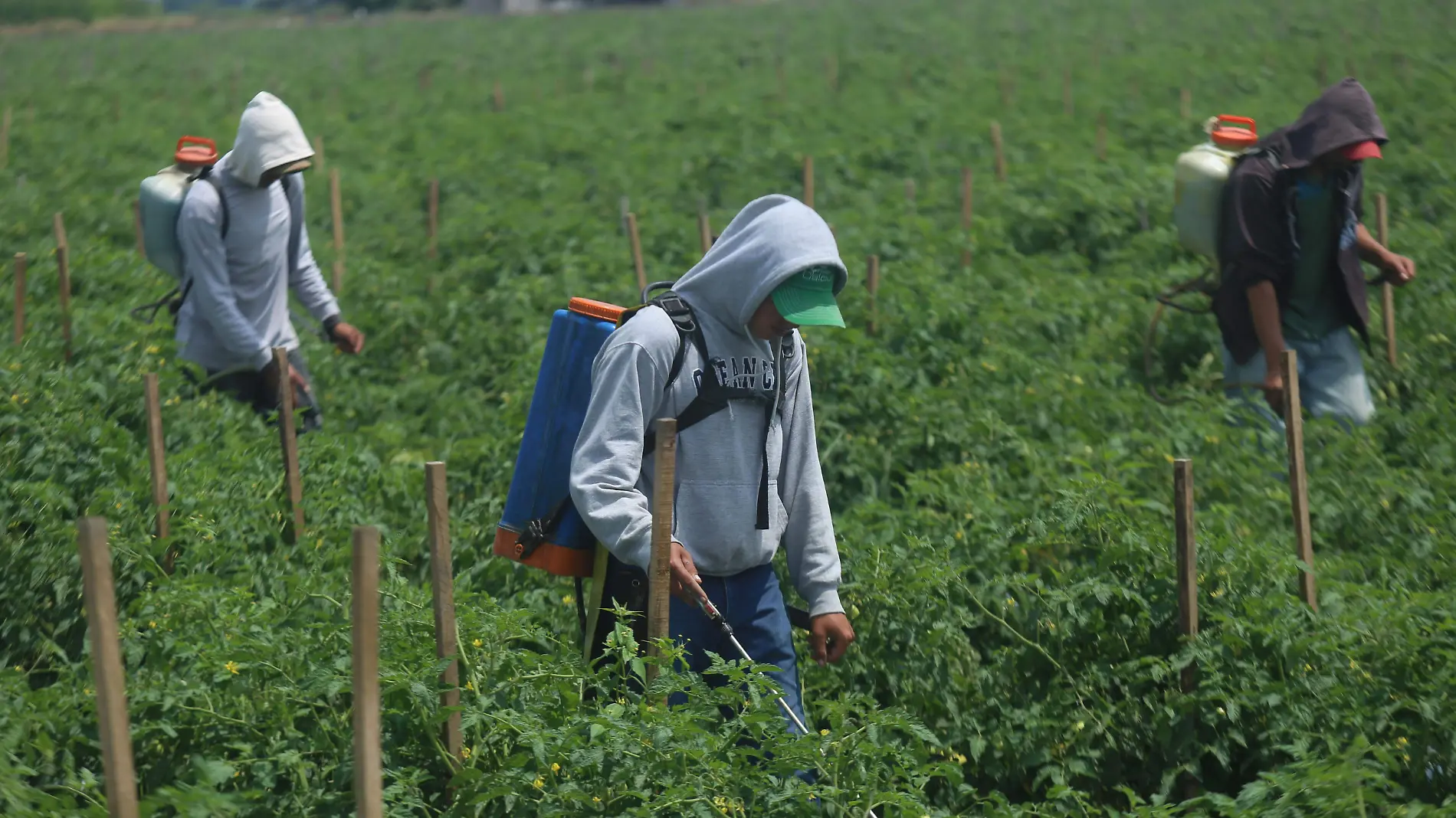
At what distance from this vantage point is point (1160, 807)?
12.0 feet

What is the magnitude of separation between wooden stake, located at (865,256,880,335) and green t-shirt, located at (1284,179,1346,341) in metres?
2.41

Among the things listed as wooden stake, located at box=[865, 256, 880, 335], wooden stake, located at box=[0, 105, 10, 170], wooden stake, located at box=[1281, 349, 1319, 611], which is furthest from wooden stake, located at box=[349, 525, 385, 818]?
wooden stake, located at box=[0, 105, 10, 170]

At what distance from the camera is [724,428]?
370 cm

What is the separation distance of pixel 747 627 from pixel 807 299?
39.1 inches

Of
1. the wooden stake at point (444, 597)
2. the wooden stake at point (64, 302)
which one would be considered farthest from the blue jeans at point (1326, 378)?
the wooden stake at point (64, 302)

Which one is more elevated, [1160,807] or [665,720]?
[665,720]

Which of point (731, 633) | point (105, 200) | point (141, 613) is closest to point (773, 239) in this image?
point (731, 633)

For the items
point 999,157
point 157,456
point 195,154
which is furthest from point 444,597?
point 999,157

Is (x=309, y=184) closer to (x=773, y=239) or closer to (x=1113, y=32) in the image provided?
(x=773, y=239)

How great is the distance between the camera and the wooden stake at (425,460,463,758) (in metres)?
3.40

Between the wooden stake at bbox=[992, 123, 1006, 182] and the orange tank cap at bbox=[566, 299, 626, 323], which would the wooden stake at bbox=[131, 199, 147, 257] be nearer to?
the wooden stake at bbox=[992, 123, 1006, 182]

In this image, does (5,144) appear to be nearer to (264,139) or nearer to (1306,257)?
(264,139)

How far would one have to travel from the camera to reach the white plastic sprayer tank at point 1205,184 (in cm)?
623

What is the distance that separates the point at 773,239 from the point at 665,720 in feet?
4.26
